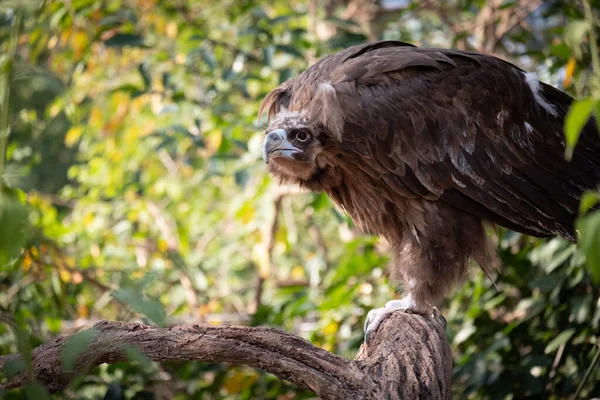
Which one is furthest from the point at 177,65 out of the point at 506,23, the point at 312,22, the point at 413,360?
the point at 413,360

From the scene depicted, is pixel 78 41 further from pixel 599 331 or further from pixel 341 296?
pixel 599 331

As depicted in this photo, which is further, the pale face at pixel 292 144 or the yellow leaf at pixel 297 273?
the yellow leaf at pixel 297 273

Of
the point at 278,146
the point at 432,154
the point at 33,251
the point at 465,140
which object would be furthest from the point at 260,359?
the point at 33,251

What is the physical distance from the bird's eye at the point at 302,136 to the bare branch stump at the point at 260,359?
1.04 m

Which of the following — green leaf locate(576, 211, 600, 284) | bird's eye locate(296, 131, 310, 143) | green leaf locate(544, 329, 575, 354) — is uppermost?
bird's eye locate(296, 131, 310, 143)

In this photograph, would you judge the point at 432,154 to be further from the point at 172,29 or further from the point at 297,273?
the point at 297,273

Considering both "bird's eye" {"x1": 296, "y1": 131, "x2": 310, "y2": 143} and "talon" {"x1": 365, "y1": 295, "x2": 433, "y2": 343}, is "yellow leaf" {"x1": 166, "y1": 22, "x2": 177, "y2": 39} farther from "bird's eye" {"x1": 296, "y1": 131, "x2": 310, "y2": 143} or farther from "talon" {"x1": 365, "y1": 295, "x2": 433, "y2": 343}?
"talon" {"x1": 365, "y1": 295, "x2": 433, "y2": 343}

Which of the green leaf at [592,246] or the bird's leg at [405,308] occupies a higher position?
the green leaf at [592,246]

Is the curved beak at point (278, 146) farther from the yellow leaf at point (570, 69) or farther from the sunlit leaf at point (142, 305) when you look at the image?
the yellow leaf at point (570, 69)

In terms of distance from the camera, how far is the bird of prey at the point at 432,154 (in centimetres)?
314

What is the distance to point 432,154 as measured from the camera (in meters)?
3.22

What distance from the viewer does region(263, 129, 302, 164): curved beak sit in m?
3.14

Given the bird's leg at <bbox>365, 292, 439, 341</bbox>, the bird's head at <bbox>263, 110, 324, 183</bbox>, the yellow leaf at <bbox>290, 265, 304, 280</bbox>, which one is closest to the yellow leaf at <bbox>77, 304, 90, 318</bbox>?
the yellow leaf at <bbox>290, 265, 304, 280</bbox>

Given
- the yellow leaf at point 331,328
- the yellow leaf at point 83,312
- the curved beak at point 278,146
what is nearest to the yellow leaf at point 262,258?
the yellow leaf at point 331,328
